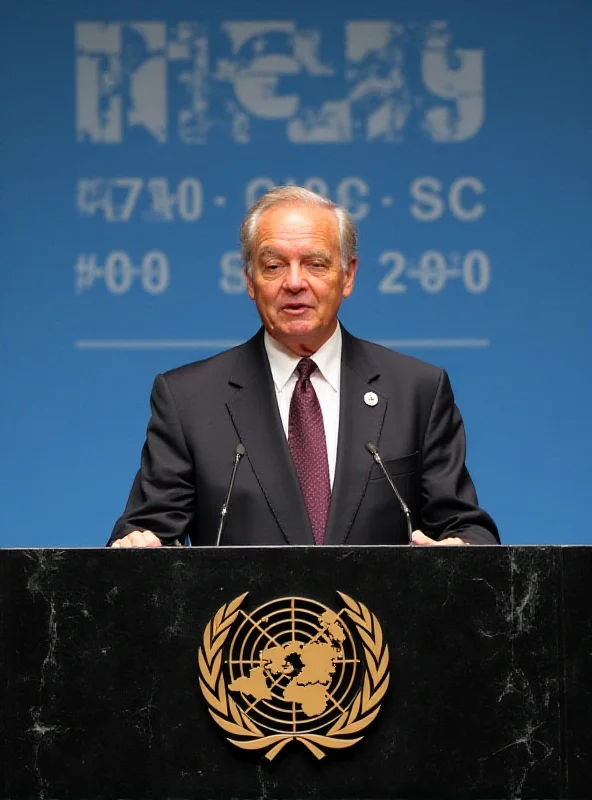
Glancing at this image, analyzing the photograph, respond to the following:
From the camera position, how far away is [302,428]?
2.69 metres

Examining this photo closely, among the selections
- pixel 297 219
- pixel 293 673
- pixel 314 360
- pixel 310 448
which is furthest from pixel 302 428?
pixel 293 673

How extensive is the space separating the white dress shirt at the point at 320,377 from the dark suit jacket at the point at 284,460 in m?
0.02

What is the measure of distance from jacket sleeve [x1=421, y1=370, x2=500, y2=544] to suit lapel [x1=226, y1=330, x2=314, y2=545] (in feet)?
0.87

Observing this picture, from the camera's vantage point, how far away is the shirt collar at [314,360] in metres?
2.77

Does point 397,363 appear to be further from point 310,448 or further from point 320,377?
point 310,448

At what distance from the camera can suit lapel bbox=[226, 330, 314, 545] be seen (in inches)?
101

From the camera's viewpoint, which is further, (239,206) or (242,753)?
(239,206)

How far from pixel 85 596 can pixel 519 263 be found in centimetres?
223

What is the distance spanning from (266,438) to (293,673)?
765mm

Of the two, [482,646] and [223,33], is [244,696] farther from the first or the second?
[223,33]

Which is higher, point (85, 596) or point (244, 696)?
point (85, 596)

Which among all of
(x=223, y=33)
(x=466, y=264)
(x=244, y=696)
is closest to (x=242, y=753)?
(x=244, y=696)

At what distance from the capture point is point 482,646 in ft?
6.52

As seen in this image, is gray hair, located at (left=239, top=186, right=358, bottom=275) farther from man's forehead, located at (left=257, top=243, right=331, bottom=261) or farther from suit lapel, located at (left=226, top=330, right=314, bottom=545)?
suit lapel, located at (left=226, top=330, right=314, bottom=545)
